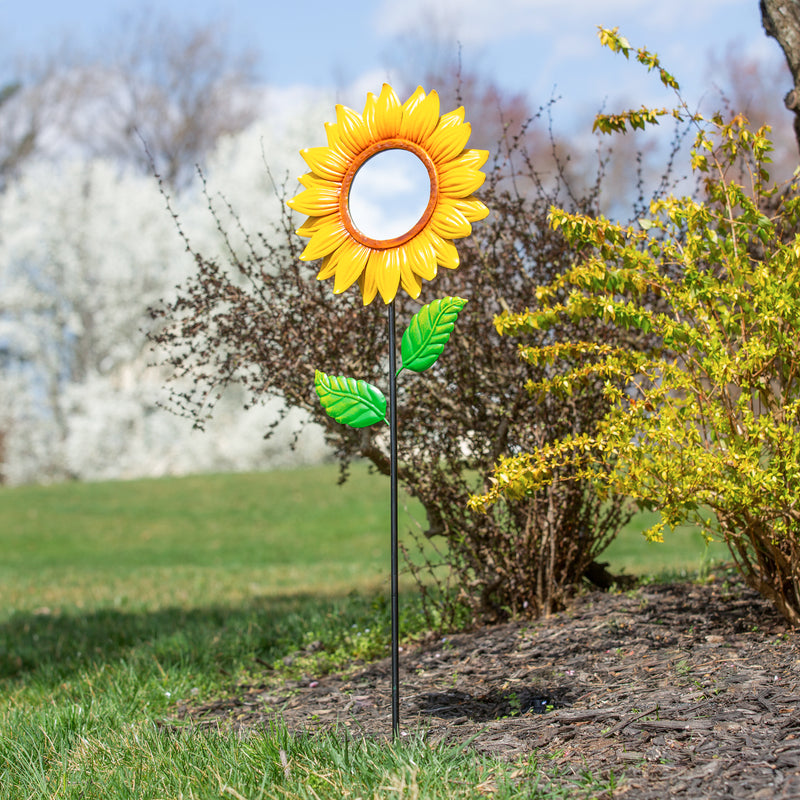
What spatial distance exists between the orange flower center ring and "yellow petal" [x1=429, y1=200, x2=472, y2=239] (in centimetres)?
2

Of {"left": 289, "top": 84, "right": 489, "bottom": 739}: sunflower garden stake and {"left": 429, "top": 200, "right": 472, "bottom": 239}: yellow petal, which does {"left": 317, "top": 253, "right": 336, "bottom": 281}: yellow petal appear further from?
{"left": 429, "top": 200, "right": 472, "bottom": 239}: yellow petal

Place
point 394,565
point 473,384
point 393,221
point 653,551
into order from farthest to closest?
point 653,551
point 473,384
point 393,221
point 394,565

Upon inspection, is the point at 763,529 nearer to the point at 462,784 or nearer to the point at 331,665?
the point at 462,784

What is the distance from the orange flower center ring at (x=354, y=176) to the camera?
3075 mm

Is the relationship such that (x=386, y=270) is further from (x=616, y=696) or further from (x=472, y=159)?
(x=616, y=696)

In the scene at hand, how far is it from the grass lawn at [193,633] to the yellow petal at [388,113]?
205 centimetres

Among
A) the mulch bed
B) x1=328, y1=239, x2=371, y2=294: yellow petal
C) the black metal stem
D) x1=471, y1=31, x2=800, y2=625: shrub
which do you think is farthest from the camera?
x1=471, y1=31, x2=800, y2=625: shrub

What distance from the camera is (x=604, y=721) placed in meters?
2.96

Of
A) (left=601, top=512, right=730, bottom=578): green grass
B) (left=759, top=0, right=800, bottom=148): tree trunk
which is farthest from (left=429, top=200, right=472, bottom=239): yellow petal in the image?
(left=601, top=512, right=730, bottom=578): green grass

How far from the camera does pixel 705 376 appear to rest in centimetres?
378

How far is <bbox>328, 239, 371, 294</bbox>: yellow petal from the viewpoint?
3143 mm

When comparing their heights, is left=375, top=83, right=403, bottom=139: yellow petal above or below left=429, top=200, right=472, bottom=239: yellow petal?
above

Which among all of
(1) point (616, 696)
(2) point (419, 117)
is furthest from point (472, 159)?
(1) point (616, 696)

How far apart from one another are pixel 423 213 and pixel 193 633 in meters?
3.38
